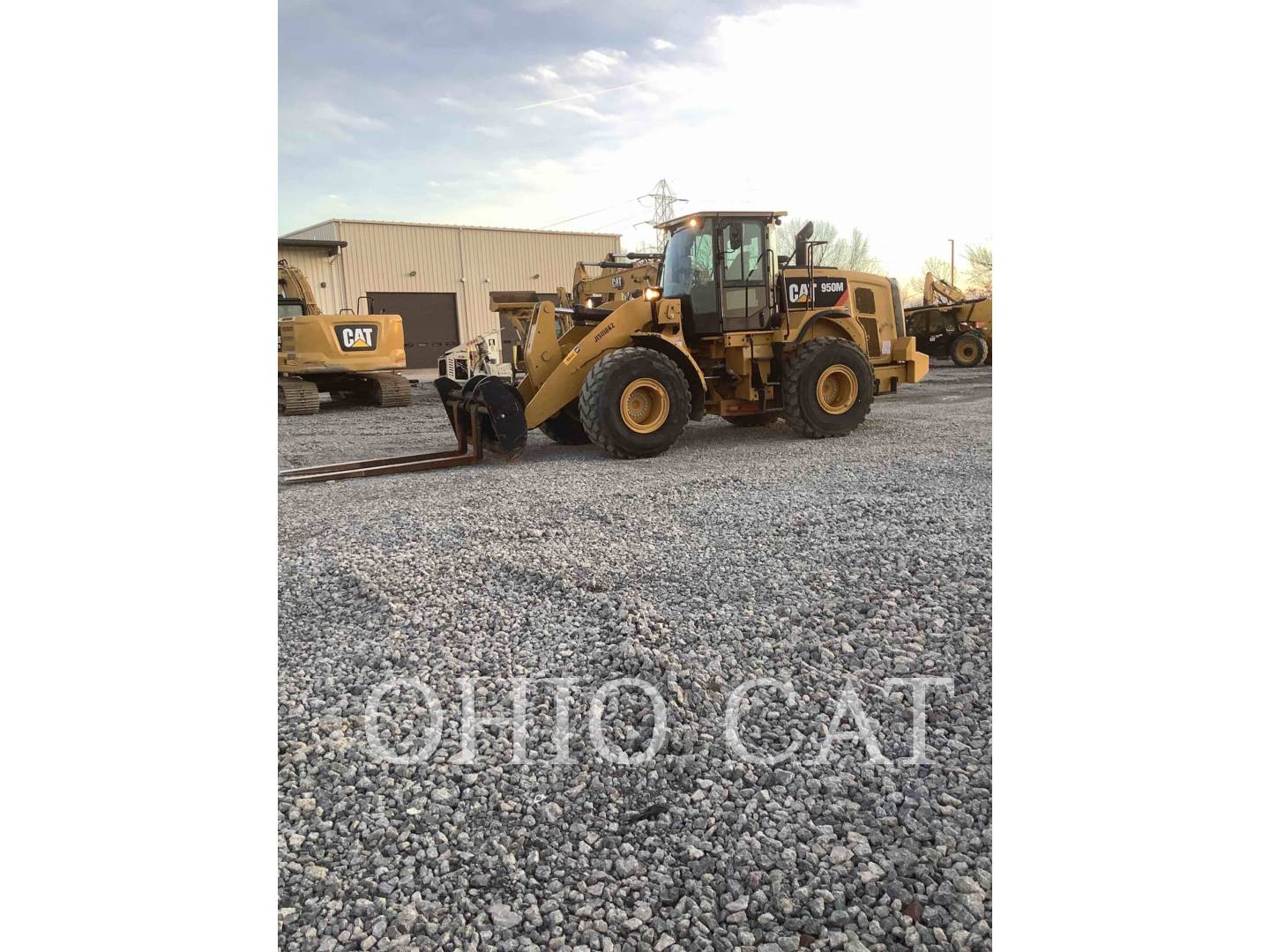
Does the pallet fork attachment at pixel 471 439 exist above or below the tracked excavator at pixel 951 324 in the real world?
below

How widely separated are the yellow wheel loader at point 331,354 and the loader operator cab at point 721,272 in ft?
21.3

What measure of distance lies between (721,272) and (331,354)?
6997 millimetres

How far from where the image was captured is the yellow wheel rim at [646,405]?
21.9 ft

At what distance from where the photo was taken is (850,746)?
2.20m

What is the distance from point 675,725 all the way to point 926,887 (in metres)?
0.82

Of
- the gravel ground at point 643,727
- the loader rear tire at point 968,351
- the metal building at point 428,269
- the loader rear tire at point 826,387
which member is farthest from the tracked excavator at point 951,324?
the gravel ground at point 643,727

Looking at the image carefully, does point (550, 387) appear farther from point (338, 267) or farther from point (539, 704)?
point (338, 267)

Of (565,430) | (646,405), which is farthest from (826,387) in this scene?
(565,430)

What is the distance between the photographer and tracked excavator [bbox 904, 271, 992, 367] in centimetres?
1733

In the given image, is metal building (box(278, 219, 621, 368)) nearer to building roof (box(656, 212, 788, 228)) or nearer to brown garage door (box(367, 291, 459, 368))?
brown garage door (box(367, 291, 459, 368))

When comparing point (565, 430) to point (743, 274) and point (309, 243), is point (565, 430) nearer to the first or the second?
point (743, 274)

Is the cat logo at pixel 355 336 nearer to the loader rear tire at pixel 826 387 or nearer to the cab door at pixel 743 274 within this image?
the cab door at pixel 743 274

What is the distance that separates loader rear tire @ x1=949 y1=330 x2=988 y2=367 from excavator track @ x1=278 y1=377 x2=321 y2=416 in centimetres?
1249

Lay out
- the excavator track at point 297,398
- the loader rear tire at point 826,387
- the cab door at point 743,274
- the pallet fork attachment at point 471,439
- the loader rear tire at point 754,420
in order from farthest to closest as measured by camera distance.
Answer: the excavator track at point 297,398 < the loader rear tire at point 754,420 < the loader rear tire at point 826,387 < the cab door at point 743,274 < the pallet fork attachment at point 471,439
